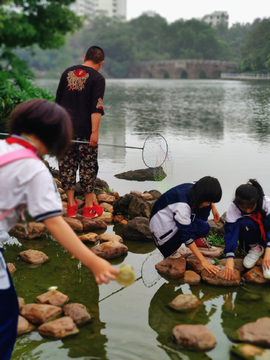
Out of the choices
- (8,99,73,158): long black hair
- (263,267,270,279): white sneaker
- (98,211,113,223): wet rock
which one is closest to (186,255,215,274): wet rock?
(263,267,270,279): white sneaker

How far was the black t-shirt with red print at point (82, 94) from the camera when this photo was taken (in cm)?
430

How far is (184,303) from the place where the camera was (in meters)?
2.86

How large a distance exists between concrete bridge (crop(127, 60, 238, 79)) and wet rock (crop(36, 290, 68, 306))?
7198 cm

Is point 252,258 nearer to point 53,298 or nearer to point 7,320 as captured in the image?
point 53,298

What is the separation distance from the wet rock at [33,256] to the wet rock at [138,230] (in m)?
0.90

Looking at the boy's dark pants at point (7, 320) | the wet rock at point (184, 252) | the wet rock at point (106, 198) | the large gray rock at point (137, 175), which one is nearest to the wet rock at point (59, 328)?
the boy's dark pants at point (7, 320)

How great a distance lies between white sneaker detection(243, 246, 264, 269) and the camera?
340 centimetres

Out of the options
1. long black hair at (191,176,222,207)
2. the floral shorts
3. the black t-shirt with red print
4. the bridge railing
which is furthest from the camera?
the bridge railing

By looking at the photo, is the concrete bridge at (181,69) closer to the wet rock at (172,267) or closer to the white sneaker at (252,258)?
the white sneaker at (252,258)

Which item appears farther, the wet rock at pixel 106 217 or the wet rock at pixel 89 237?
the wet rock at pixel 106 217

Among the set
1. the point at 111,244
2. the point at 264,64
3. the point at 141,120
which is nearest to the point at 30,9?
the point at 141,120

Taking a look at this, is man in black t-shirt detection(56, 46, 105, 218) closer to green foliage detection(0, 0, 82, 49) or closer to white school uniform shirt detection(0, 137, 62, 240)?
white school uniform shirt detection(0, 137, 62, 240)

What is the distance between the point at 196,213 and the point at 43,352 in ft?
5.20

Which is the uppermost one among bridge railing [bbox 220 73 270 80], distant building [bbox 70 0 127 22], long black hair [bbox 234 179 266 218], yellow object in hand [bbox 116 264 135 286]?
distant building [bbox 70 0 127 22]
